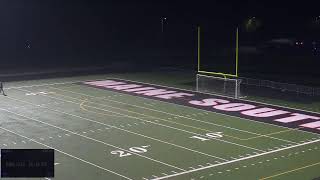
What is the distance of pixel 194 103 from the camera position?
21984 millimetres

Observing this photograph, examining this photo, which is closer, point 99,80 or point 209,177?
point 209,177

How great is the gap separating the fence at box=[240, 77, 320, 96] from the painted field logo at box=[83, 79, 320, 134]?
13.3 feet

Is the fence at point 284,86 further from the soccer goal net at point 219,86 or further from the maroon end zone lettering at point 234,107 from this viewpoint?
the maroon end zone lettering at point 234,107

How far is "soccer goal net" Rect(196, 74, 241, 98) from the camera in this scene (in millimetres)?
23803

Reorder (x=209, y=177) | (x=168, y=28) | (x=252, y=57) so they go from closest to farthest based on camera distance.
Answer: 1. (x=209, y=177)
2. (x=252, y=57)
3. (x=168, y=28)

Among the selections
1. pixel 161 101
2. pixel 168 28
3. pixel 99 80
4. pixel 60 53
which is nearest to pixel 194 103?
pixel 161 101

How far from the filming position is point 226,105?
21484 mm

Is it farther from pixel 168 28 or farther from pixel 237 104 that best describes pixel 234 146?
pixel 168 28

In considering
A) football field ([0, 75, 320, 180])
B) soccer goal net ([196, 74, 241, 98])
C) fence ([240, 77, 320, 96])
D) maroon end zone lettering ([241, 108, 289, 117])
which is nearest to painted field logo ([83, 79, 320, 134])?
maroon end zone lettering ([241, 108, 289, 117])

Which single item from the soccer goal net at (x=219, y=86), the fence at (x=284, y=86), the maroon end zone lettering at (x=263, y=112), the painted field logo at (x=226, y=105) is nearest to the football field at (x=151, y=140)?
the painted field logo at (x=226, y=105)

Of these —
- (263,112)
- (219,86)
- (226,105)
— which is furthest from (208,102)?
(219,86)

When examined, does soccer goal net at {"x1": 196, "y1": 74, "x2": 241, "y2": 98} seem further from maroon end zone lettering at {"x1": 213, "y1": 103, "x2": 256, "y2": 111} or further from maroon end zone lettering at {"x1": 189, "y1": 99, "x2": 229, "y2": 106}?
maroon end zone lettering at {"x1": 213, "y1": 103, "x2": 256, "y2": 111}

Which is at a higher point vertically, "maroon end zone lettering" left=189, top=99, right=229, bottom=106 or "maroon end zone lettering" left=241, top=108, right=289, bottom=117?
"maroon end zone lettering" left=189, top=99, right=229, bottom=106

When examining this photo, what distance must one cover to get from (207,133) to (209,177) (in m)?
4.57
